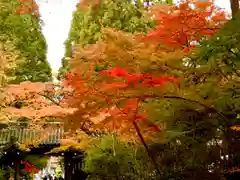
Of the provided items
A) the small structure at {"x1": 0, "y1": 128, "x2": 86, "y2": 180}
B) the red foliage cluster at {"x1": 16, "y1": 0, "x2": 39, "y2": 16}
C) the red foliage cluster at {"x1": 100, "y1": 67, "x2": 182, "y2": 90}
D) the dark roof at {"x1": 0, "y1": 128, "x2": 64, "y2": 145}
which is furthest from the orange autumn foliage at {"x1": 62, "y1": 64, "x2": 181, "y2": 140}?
the red foliage cluster at {"x1": 16, "y1": 0, "x2": 39, "y2": 16}

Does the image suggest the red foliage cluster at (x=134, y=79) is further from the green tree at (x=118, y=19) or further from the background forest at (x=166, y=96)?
the green tree at (x=118, y=19)

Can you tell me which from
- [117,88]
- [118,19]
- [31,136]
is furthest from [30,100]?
[117,88]

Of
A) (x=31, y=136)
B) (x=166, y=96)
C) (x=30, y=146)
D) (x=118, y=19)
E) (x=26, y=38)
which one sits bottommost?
(x=166, y=96)

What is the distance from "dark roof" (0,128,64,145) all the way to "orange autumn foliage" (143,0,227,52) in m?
8.36

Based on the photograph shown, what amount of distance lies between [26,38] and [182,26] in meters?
13.8

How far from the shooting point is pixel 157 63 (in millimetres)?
5285

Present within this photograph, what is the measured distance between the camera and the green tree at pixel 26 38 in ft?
58.6

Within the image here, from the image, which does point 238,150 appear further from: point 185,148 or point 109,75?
point 109,75

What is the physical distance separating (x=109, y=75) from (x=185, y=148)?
7.60 feet

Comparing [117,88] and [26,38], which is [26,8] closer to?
[26,38]

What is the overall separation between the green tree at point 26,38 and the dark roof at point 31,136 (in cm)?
376

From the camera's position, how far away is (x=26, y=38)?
18703mm

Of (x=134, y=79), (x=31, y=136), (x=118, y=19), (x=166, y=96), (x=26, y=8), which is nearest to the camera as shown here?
(x=134, y=79)

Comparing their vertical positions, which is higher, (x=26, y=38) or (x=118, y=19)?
(x=26, y=38)
